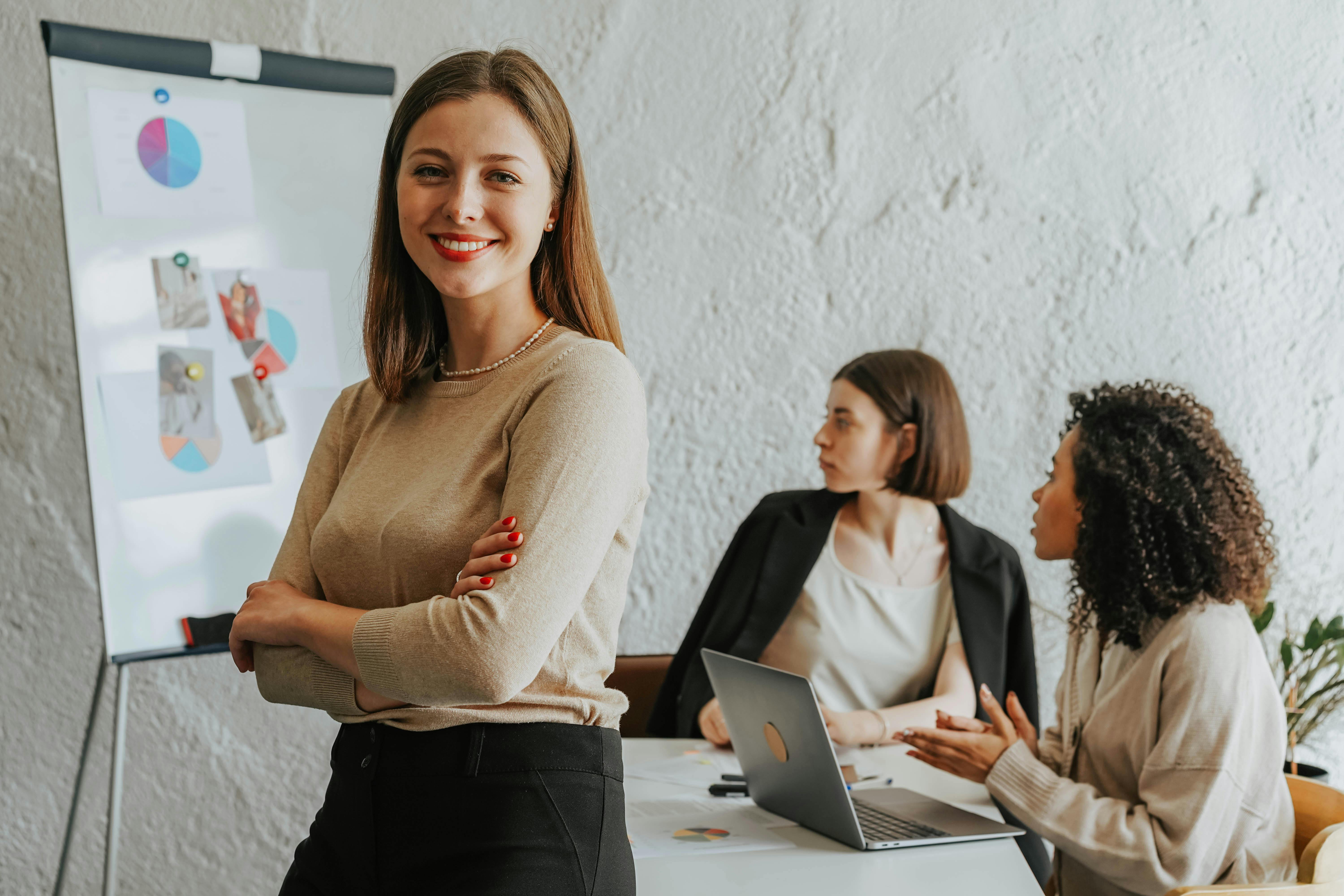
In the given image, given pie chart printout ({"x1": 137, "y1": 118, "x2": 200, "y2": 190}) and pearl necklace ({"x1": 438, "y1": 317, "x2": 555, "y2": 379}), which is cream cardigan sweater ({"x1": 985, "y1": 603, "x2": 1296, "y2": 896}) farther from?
pie chart printout ({"x1": 137, "y1": 118, "x2": 200, "y2": 190})

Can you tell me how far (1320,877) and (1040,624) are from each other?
6.51 ft

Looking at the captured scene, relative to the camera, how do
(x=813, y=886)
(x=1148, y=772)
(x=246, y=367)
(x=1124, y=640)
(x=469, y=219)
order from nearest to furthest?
(x=469, y=219), (x=813, y=886), (x=1148, y=772), (x=1124, y=640), (x=246, y=367)

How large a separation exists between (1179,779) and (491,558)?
3.35 ft

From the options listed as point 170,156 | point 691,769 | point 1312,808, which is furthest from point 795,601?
point 170,156

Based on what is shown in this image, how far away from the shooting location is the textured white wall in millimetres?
2826

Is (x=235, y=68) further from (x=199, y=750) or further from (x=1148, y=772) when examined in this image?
(x=1148, y=772)

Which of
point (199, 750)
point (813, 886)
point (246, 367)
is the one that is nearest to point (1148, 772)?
point (813, 886)

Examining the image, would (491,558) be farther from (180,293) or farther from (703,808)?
(180,293)

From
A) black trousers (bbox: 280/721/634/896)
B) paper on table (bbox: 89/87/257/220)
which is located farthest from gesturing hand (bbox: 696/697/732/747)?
paper on table (bbox: 89/87/257/220)

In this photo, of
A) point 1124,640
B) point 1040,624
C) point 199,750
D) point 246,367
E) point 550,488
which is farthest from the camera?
point 1040,624

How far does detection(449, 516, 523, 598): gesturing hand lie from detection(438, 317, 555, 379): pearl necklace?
0.73 ft

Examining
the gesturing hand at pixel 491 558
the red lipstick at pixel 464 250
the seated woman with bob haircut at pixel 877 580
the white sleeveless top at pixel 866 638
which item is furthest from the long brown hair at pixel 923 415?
the gesturing hand at pixel 491 558

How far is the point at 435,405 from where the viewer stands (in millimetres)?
1175

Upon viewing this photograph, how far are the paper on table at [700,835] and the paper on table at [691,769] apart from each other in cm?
18
